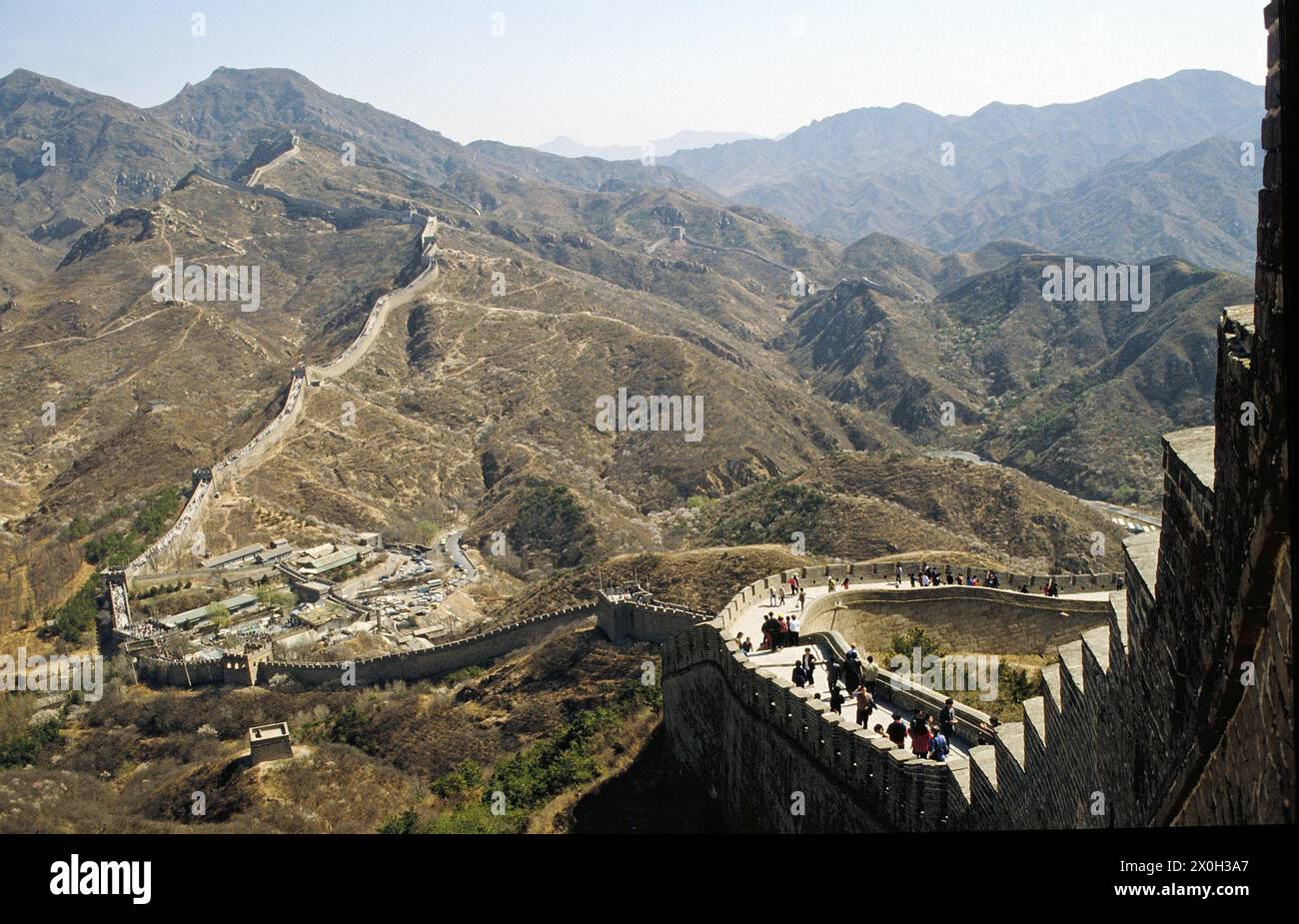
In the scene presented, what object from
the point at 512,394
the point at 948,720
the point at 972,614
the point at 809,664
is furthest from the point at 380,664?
the point at 512,394

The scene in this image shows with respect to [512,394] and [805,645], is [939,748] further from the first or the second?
[512,394]

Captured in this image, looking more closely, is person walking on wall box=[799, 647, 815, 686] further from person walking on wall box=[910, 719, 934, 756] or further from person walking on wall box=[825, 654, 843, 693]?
person walking on wall box=[910, 719, 934, 756]

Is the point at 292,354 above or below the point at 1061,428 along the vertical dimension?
above

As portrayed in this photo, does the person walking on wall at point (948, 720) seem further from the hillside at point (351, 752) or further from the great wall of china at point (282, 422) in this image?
the great wall of china at point (282, 422)

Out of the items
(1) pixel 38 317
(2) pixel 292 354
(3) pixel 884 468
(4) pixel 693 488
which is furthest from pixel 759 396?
(1) pixel 38 317

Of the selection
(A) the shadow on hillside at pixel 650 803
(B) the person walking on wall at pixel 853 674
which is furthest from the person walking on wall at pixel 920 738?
(A) the shadow on hillside at pixel 650 803

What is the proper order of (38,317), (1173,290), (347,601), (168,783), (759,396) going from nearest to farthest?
(168,783) → (347,601) → (759,396) → (38,317) → (1173,290)

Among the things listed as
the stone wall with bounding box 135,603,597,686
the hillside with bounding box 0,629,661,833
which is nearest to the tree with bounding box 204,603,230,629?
the stone wall with bounding box 135,603,597,686

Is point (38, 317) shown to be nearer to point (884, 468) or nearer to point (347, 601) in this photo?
point (347, 601)

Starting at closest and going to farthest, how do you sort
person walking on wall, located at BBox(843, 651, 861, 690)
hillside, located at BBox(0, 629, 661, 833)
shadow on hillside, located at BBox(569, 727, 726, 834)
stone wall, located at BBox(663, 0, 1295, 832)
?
1. stone wall, located at BBox(663, 0, 1295, 832)
2. person walking on wall, located at BBox(843, 651, 861, 690)
3. shadow on hillside, located at BBox(569, 727, 726, 834)
4. hillside, located at BBox(0, 629, 661, 833)

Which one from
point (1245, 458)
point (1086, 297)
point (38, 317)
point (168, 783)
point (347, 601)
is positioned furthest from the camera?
point (1086, 297)
